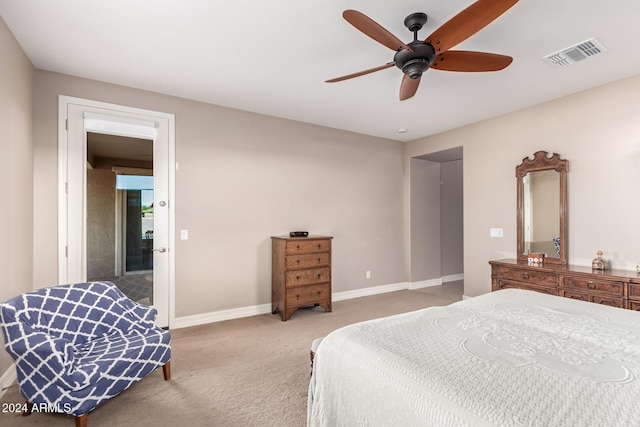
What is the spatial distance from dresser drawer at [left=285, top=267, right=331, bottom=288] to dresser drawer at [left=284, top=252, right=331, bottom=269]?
0.07 m

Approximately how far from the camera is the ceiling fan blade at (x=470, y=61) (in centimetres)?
216

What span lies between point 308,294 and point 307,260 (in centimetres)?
45

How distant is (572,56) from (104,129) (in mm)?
4625

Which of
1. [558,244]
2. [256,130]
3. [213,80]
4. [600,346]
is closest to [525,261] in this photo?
[558,244]

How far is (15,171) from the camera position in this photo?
8.45 feet

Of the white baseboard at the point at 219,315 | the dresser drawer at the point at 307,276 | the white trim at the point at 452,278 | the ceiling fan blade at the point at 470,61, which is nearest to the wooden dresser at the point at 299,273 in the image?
the dresser drawer at the point at 307,276

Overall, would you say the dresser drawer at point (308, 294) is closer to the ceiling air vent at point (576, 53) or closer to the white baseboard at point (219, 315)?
the white baseboard at point (219, 315)

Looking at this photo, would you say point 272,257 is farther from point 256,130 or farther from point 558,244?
point 558,244

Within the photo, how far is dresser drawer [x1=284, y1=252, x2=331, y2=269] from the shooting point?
4.07m

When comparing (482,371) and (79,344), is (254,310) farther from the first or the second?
(482,371)

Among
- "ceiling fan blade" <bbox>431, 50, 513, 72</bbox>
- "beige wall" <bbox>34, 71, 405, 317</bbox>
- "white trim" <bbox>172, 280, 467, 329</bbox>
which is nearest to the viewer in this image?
"ceiling fan blade" <bbox>431, 50, 513, 72</bbox>

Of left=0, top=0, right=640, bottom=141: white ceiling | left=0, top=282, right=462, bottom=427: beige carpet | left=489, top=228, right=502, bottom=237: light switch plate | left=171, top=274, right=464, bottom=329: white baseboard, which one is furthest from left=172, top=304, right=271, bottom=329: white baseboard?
left=489, top=228, right=502, bottom=237: light switch plate

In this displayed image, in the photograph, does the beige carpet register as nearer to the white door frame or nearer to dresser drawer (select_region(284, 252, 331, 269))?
dresser drawer (select_region(284, 252, 331, 269))

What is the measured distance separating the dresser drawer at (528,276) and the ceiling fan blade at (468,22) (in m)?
2.76
